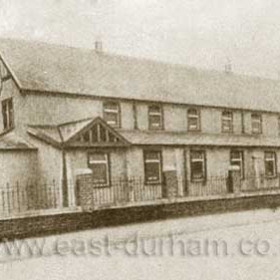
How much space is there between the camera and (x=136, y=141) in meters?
4.98

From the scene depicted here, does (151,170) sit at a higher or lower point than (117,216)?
higher

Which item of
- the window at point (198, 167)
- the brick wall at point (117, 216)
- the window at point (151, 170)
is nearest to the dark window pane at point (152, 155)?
the window at point (151, 170)

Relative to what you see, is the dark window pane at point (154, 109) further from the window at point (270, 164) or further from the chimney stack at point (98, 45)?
the chimney stack at point (98, 45)

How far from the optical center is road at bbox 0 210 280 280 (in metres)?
3.47

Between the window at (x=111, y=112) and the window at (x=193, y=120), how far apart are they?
0.86 meters

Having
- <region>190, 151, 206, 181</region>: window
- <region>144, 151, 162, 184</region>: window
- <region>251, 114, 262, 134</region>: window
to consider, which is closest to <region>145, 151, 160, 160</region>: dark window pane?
<region>144, 151, 162, 184</region>: window

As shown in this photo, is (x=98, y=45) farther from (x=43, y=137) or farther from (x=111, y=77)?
(x=111, y=77)

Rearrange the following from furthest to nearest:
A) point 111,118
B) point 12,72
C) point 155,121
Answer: point 155,121, point 12,72, point 111,118

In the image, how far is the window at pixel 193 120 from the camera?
5.36 m

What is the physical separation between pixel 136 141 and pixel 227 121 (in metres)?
1.02

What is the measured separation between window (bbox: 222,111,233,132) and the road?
0.95 meters

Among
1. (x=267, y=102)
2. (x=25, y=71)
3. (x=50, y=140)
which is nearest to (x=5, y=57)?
(x=25, y=71)

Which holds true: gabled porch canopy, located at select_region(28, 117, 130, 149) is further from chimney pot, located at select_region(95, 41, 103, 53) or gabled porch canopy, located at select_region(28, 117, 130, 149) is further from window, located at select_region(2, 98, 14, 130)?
chimney pot, located at select_region(95, 41, 103, 53)

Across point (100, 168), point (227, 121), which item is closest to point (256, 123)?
point (227, 121)
